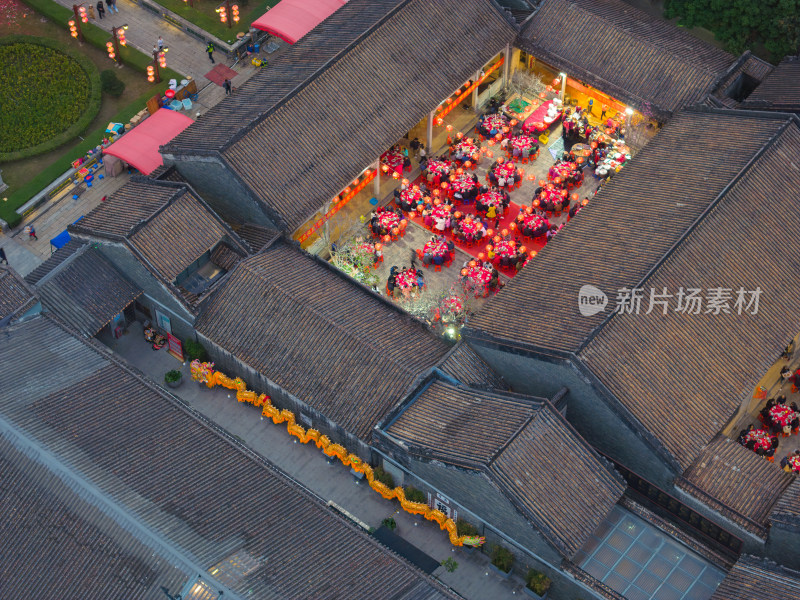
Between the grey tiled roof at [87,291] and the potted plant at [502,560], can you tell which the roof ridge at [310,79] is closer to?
the grey tiled roof at [87,291]

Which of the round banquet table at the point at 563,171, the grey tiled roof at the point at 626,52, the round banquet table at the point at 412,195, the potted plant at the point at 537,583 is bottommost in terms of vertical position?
the potted plant at the point at 537,583

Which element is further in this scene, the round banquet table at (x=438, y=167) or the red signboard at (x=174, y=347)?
the round banquet table at (x=438, y=167)

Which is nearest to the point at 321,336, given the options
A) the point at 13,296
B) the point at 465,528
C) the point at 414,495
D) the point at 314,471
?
the point at 314,471

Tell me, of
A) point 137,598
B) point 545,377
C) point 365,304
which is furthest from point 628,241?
point 137,598

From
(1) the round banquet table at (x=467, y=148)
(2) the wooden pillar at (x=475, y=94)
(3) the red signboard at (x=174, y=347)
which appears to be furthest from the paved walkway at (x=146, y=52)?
(1) the round banquet table at (x=467, y=148)

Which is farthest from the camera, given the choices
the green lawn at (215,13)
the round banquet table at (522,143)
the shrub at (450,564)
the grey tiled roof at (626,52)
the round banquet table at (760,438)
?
the green lawn at (215,13)

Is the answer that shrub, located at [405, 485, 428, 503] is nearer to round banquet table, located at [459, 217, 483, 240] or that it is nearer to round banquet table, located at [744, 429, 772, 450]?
round banquet table, located at [744, 429, 772, 450]

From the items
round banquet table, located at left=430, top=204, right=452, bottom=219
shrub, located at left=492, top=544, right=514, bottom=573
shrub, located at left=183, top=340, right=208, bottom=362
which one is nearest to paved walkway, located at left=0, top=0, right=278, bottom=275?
shrub, located at left=183, top=340, right=208, bottom=362

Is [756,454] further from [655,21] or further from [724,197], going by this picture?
[655,21]

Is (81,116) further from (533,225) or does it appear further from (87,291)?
(533,225)

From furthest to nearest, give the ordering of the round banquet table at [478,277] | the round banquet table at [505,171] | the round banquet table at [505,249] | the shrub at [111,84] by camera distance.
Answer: the shrub at [111,84] → the round banquet table at [505,171] → the round banquet table at [505,249] → the round banquet table at [478,277]
